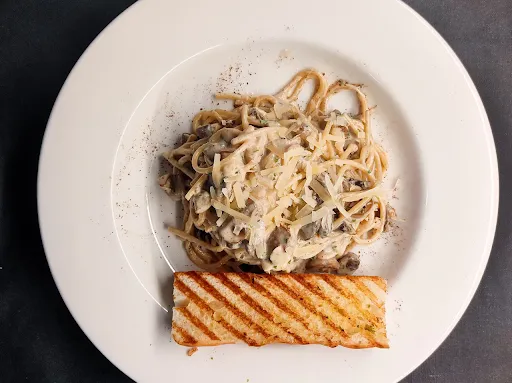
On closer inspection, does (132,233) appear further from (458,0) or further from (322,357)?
(458,0)

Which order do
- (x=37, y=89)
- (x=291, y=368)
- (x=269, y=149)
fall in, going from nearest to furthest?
(x=269, y=149), (x=291, y=368), (x=37, y=89)

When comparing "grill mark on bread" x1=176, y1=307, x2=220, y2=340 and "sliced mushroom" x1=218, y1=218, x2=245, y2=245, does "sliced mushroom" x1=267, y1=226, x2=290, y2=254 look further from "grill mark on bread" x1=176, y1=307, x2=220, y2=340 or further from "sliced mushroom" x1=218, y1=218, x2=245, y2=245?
"grill mark on bread" x1=176, y1=307, x2=220, y2=340

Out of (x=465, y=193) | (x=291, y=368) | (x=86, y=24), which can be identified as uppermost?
(x=86, y=24)

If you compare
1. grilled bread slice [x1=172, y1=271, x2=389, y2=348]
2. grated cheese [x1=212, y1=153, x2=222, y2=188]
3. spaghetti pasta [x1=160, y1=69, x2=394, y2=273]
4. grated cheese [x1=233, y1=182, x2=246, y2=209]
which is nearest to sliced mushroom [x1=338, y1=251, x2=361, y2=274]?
spaghetti pasta [x1=160, y1=69, x2=394, y2=273]

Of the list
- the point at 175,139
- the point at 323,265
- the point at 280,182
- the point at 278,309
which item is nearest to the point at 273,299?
the point at 278,309

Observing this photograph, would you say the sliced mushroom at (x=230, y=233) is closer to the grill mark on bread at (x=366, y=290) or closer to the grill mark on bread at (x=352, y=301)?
the grill mark on bread at (x=352, y=301)

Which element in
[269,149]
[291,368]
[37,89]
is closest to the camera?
[269,149]

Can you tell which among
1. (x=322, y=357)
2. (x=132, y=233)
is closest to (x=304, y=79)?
(x=132, y=233)
